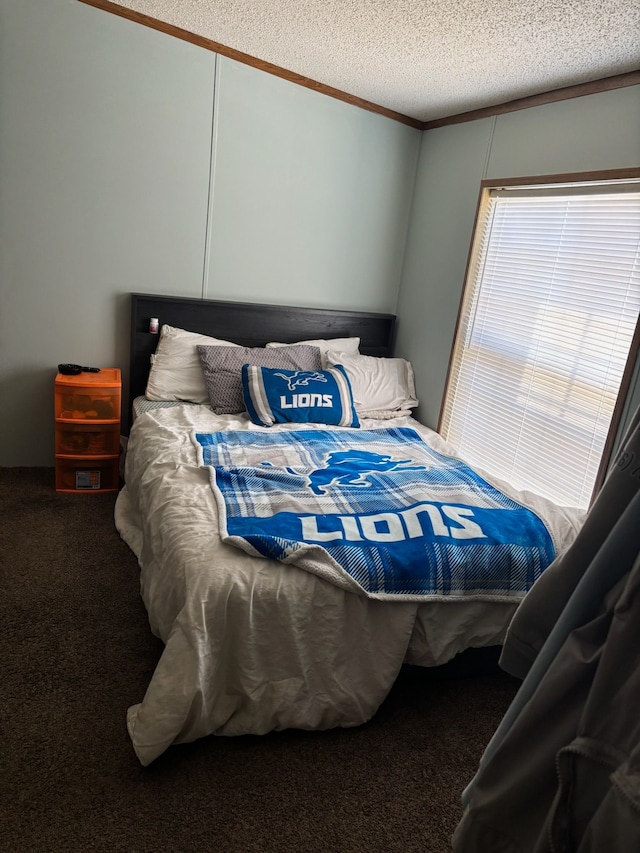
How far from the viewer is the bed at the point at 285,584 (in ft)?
5.41

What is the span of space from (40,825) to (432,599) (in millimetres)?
1201

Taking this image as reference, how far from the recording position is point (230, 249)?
3453 millimetres

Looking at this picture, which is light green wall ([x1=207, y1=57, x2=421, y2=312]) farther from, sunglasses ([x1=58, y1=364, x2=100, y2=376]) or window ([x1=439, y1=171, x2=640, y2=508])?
sunglasses ([x1=58, y1=364, x2=100, y2=376])

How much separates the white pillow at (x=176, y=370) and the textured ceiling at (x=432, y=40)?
1.55 m

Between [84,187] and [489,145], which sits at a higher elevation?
[489,145]

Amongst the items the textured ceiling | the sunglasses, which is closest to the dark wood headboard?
the sunglasses

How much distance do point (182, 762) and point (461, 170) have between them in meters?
3.29

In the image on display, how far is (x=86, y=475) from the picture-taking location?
3129 millimetres

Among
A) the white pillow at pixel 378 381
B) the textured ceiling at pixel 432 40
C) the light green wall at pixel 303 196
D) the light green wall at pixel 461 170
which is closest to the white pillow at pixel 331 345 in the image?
the white pillow at pixel 378 381

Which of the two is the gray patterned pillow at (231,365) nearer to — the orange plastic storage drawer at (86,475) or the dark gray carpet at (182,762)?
the orange plastic storage drawer at (86,475)

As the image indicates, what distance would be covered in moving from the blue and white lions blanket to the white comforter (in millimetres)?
62

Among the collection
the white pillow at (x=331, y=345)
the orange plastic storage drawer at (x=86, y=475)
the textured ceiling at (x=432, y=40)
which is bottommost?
the orange plastic storage drawer at (x=86, y=475)

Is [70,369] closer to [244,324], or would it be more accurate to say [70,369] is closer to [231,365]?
[231,365]

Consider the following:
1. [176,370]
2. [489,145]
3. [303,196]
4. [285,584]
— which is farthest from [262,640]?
[489,145]
